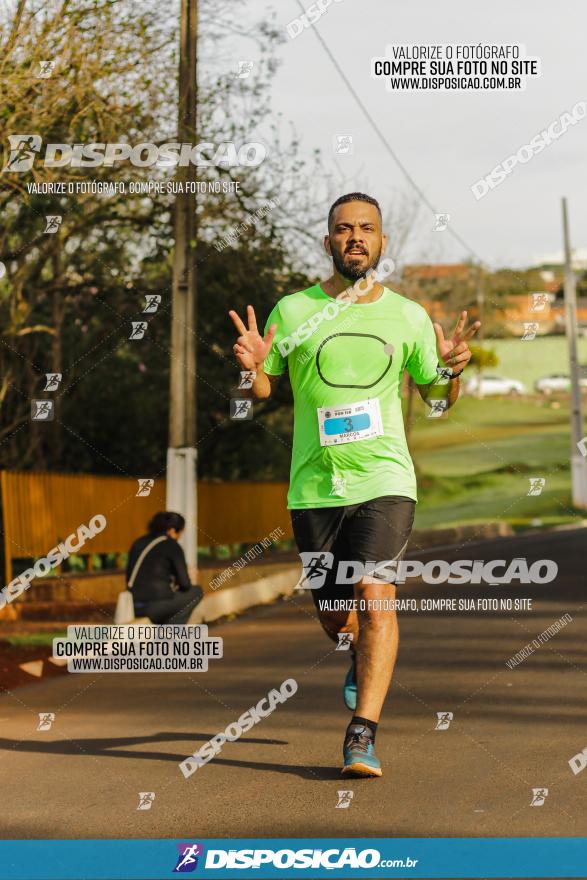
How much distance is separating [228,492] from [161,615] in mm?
15181

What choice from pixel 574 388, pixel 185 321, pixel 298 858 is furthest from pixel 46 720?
pixel 574 388

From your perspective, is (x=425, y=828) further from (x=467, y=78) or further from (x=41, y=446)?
(x=41, y=446)

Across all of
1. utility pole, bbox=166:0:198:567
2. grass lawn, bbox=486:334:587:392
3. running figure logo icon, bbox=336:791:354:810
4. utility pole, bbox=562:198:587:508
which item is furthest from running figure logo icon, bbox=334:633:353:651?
grass lawn, bbox=486:334:587:392

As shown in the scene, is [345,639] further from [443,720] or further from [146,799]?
[443,720]

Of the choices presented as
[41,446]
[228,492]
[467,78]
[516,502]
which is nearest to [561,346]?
[516,502]

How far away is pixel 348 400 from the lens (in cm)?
640

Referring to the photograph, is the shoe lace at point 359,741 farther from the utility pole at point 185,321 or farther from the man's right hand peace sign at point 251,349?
the utility pole at point 185,321

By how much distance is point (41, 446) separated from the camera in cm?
2206

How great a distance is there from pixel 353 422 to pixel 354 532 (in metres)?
0.44

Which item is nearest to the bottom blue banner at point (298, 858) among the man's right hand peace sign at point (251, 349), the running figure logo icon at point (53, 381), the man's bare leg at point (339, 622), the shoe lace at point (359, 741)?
A: the shoe lace at point (359, 741)

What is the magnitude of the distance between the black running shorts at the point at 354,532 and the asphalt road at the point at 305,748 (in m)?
0.87

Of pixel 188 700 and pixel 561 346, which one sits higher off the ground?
pixel 561 346

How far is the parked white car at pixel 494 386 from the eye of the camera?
87.3 metres

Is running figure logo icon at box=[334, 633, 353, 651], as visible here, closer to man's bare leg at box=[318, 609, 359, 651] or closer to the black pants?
man's bare leg at box=[318, 609, 359, 651]
